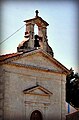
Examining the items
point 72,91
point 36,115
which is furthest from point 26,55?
point 72,91

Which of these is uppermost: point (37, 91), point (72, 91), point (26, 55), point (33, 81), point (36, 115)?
point (26, 55)

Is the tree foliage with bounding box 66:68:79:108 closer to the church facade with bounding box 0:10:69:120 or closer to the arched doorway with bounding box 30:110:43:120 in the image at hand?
the church facade with bounding box 0:10:69:120

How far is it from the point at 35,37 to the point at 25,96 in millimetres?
3322

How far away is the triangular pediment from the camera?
21000mm

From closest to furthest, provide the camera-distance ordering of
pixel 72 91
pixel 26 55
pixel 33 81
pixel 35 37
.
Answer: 1. pixel 26 55
2. pixel 33 81
3. pixel 35 37
4. pixel 72 91

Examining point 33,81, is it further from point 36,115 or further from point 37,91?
point 36,115

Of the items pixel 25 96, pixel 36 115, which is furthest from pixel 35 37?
pixel 36 115

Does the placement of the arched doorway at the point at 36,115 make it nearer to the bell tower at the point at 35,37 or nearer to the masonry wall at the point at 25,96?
the masonry wall at the point at 25,96

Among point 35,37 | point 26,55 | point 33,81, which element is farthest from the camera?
point 35,37

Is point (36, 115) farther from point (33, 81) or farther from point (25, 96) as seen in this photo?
point (33, 81)

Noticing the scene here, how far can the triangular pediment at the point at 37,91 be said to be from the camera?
21000 millimetres

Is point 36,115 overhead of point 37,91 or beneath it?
beneath

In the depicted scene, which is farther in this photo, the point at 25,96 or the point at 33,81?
the point at 33,81

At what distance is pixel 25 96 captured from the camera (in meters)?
21.0
